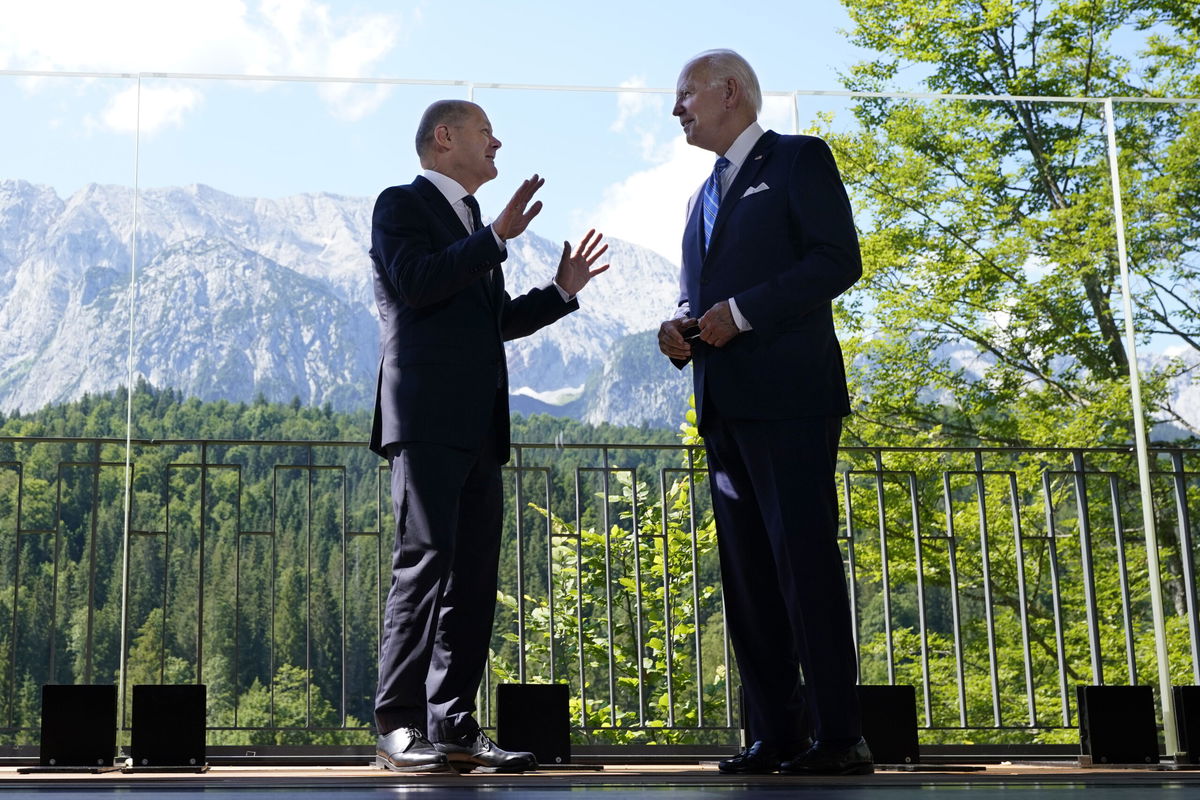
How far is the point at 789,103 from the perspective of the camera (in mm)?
3854

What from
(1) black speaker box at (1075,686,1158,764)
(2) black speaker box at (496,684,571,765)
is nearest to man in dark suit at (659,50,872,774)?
(2) black speaker box at (496,684,571,765)

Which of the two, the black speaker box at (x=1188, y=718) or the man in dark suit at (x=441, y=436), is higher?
the man in dark suit at (x=441, y=436)

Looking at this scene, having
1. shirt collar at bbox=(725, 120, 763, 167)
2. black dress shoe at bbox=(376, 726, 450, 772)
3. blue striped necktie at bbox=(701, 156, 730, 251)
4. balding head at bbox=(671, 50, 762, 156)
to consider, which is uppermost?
balding head at bbox=(671, 50, 762, 156)

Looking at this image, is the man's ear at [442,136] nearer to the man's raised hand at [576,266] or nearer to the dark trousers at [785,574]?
the man's raised hand at [576,266]

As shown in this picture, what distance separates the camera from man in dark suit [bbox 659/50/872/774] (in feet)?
6.21

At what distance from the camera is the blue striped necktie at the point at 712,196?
86.2 inches

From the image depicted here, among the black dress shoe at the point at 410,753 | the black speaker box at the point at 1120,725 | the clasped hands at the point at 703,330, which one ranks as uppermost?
the clasped hands at the point at 703,330

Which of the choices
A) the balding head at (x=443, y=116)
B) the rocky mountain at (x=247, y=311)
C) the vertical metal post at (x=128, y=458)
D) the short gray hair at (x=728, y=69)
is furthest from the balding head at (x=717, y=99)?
the rocky mountain at (x=247, y=311)

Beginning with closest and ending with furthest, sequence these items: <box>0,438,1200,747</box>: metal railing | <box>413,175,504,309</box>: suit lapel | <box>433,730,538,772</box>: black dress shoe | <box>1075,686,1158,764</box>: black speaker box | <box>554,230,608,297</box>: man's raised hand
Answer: <box>433,730,538,772</box>: black dress shoe, <box>413,175,504,309</box>: suit lapel, <box>554,230,608,297</box>: man's raised hand, <box>1075,686,1158,764</box>: black speaker box, <box>0,438,1200,747</box>: metal railing

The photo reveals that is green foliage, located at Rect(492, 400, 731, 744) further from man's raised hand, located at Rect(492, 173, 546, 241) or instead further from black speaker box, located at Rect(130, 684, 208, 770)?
man's raised hand, located at Rect(492, 173, 546, 241)

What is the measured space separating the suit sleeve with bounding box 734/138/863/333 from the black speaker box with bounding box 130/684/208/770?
144 centimetres

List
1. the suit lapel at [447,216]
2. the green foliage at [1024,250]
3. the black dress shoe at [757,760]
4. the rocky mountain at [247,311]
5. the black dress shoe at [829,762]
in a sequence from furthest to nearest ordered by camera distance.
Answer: the green foliage at [1024,250], the rocky mountain at [247,311], the suit lapel at [447,216], the black dress shoe at [757,760], the black dress shoe at [829,762]

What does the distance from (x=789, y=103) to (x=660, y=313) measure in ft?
8.04

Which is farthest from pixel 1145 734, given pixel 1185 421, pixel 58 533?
pixel 1185 421
